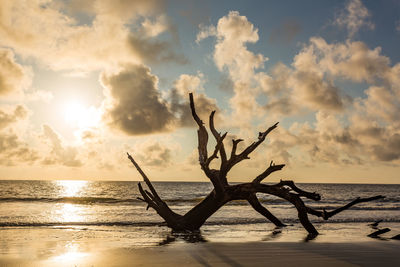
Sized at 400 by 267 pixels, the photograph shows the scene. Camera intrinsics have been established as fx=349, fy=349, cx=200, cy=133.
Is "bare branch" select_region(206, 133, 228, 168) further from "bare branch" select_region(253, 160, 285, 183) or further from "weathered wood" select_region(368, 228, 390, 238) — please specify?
"weathered wood" select_region(368, 228, 390, 238)

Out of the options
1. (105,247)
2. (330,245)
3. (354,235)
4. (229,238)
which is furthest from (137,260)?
(354,235)

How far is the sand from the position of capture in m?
7.96

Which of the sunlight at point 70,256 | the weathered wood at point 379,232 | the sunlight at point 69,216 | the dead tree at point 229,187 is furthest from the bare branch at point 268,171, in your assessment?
the sunlight at point 69,216

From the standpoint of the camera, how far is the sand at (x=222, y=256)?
7.96 metres

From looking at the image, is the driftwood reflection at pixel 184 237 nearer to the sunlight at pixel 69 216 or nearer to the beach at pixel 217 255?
the beach at pixel 217 255

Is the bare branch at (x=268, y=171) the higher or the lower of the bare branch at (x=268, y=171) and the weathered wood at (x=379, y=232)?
the higher

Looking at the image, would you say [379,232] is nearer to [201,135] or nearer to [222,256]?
[201,135]

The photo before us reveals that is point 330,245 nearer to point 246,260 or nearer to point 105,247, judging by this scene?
point 246,260

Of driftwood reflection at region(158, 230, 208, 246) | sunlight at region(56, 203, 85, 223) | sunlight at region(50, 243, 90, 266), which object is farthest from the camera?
sunlight at region(56, 203, 85, 223)

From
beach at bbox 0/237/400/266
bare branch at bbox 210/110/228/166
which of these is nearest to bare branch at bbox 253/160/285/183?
bare branch at bbox 210/110/228/166

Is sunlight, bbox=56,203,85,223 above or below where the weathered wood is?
below

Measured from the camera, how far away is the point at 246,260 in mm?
8234

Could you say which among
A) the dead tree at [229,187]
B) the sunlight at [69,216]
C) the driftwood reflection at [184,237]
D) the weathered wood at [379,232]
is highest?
the dead tree at [229,187]

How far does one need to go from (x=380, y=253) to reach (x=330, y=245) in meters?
1.56
